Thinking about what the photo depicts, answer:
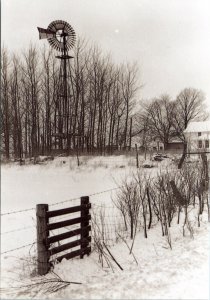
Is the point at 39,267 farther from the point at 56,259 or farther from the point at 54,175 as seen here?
the point at 54,175

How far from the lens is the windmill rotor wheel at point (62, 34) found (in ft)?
51.0

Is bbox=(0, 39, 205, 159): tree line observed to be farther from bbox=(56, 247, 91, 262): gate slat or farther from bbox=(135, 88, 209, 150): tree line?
bbox=(56, 247, 91, 262): gate slat

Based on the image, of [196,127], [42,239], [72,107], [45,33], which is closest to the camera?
[42,239]

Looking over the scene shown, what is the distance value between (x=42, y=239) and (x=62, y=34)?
40.6ft

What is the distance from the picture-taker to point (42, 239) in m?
6.43

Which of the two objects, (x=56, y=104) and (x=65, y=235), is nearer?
(x=65, y=235)

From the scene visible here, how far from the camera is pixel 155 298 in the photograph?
17.0 ft

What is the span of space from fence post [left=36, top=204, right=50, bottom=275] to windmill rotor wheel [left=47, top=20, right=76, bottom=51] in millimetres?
10641

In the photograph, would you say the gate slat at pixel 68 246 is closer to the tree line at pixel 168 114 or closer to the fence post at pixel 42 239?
the fence post at pixel 42 239

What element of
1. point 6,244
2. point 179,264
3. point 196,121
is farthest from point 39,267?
point 196,121

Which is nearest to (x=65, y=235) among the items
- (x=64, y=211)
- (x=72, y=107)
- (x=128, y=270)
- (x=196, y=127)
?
(x=64, y=211)

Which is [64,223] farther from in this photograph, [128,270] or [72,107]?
[72,107]

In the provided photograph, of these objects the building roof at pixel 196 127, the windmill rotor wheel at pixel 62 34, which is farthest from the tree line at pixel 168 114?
the windmill rotor wheel at pixel 62 34

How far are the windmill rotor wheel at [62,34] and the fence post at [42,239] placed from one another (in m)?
10.6
